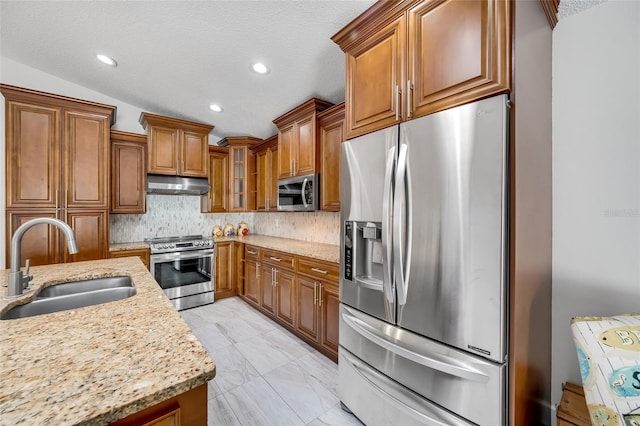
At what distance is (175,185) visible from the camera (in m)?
3.70

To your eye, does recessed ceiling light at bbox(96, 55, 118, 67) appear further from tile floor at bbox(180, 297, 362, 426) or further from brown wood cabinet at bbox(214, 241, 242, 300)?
tile floor at bbox(180, 297, 362, 426)

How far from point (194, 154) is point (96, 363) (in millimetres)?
3633

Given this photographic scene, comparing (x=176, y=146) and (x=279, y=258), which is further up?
(x=176, y=146)

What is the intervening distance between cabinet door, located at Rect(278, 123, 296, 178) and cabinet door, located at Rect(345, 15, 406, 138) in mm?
1484

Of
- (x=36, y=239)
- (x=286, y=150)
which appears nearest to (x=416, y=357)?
(x=286, y=150)

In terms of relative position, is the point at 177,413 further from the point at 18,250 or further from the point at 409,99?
the point at 409,99

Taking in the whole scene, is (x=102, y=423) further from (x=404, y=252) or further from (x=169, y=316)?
(x=404, y=252)

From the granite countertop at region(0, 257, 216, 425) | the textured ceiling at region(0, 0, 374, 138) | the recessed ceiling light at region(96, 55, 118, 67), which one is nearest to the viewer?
the granite countertop at region(0, 257, 216, 425)

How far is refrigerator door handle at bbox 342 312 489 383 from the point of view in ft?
3.89

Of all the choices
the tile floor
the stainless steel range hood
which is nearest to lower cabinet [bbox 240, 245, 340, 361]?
the tile floor

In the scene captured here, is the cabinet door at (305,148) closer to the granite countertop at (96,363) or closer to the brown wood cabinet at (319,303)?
the brown wood cabinet at (319,303)

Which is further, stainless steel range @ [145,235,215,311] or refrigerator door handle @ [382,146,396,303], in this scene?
stainless steel range @ [145,235,215,311]

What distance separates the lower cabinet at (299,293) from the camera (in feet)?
8.05

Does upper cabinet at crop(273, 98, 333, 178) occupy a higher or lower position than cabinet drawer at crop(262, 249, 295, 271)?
higher
